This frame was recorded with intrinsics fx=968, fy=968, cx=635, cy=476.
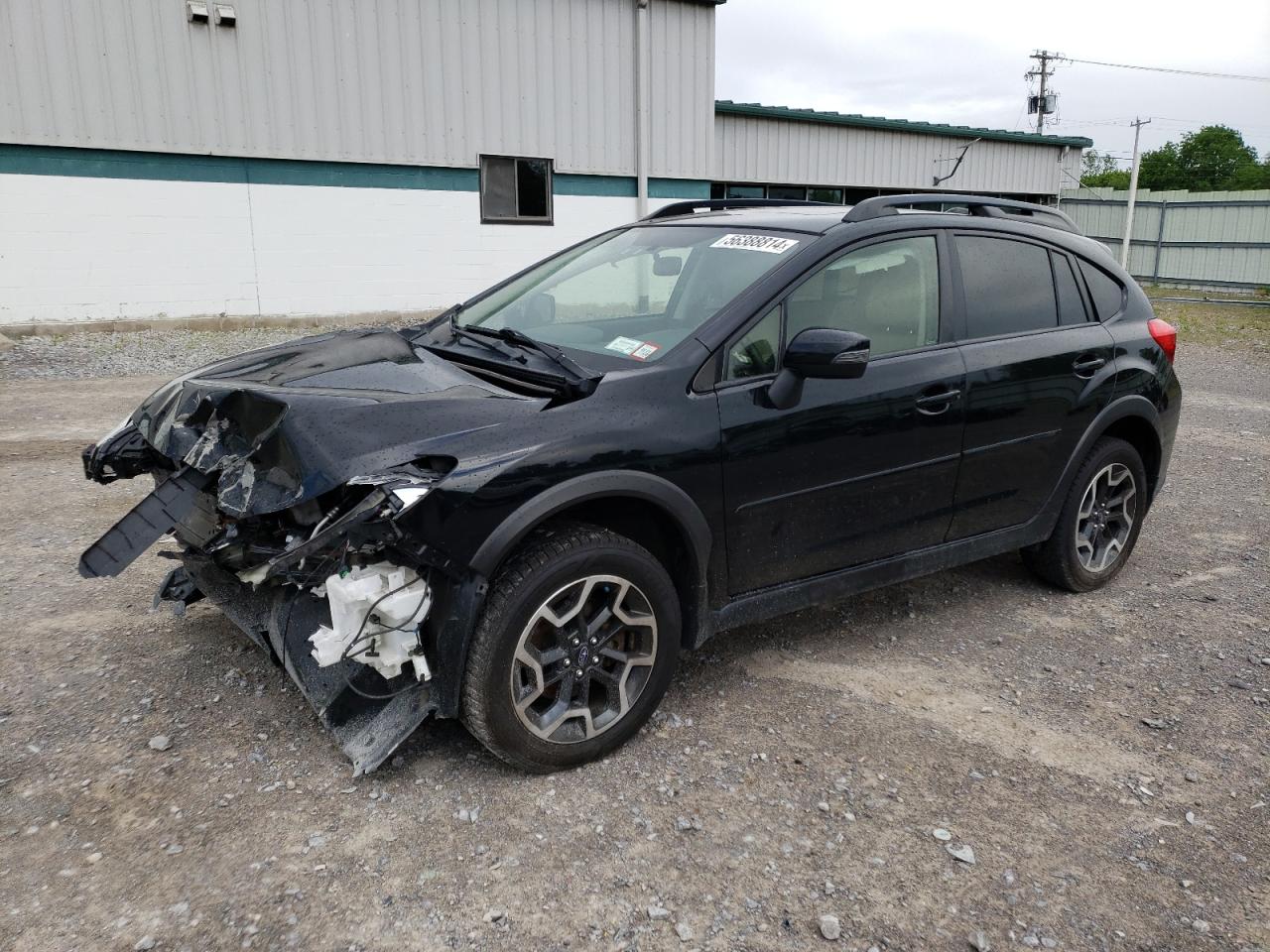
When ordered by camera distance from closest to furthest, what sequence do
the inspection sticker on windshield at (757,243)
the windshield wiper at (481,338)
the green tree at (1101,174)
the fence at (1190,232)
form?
the windshield wiper at (481,338) → the inspection sticker on windshield at (757,243) → the fence at (1190,232) → the green tree at (1101,174)

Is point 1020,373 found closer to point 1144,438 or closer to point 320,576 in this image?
point 1144,438

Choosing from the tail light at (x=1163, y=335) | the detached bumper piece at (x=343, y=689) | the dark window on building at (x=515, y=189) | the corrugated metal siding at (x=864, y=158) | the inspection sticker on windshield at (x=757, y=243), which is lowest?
the detached bumper piece at (x=343, y=689)

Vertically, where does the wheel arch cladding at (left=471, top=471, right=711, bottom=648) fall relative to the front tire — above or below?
above

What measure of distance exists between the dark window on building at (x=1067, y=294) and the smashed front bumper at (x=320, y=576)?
124 inches

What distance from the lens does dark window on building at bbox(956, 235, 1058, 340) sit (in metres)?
4.09

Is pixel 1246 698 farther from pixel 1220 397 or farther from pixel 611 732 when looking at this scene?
pixel 1220 397

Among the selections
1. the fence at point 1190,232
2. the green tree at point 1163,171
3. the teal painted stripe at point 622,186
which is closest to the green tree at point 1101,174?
the green tree at point 1163,171

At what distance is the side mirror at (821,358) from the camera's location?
10.7 ft

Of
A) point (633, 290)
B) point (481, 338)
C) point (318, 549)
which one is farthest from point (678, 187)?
point (318, 549)

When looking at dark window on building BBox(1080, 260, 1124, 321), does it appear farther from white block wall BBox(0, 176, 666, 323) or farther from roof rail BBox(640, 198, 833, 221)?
white block wall BBox(0, 176, 666, 323)

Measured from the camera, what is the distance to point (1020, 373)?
Answer: 13.5ft

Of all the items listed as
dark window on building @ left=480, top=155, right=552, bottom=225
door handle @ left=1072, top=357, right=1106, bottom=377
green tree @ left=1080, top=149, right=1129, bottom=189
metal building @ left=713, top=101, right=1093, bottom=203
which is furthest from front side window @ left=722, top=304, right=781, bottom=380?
green tree @ left=1080, top=149, right=1129, bottom=189

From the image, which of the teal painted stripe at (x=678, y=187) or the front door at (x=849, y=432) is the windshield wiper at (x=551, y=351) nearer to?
the front door at (x=849, y=432)

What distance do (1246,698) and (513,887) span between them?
2.92m
